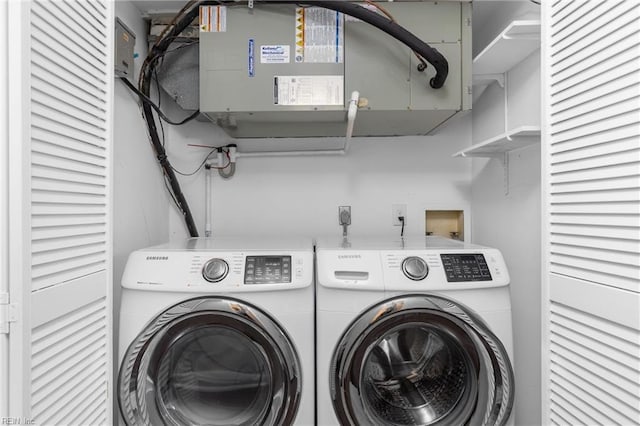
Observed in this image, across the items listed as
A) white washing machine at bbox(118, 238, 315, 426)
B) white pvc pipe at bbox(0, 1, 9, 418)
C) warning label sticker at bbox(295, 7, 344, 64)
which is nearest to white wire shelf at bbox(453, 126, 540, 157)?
warning label sticker at bbox(295, 7, 344, 64)

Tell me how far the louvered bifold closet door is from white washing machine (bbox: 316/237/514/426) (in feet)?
0.79

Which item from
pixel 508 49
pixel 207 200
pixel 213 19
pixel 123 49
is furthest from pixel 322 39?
pixel 207 200

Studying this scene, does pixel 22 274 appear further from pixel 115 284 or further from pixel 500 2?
pixel 500 2

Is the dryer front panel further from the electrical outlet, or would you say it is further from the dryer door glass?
the electrical outlet

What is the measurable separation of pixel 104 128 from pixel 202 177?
1.07 metres

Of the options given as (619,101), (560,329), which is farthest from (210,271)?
(619,101)

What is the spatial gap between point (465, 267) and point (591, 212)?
1.74ft

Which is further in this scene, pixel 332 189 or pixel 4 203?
pixel 332 189

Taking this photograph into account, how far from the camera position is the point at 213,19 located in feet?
5.50

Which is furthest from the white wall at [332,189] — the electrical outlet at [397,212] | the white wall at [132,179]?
the white wall at [132,179]

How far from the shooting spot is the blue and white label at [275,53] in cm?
166

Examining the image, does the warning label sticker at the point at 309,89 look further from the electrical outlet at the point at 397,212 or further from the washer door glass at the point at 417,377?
the washer door glass at the point at 417,377

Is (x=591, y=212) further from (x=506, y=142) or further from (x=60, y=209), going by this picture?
(x=60, y=209)

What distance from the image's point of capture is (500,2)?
1.80m
